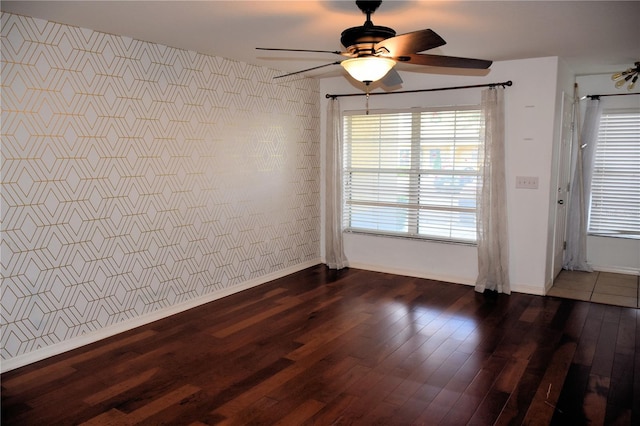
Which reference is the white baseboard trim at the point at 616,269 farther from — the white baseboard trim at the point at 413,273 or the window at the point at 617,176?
the white baseboard trim at the point at 413,273

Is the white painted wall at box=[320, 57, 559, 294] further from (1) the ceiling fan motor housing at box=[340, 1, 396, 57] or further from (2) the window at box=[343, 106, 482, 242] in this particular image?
(1) the ceiling fan motor housing at box=[340, 1, 396, 57]

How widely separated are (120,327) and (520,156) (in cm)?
422

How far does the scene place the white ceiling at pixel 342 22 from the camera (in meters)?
2.95

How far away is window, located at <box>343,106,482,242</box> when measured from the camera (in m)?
5.23

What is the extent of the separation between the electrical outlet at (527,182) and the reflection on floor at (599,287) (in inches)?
46.2

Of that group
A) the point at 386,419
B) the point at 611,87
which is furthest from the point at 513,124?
the point at 386,419

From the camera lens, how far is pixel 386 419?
2658 millimetres

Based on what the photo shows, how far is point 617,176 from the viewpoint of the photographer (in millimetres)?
5715

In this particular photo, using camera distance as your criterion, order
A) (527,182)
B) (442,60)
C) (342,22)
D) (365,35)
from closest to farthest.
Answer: (365,35) < (442,60) < (342,22) < (527,182)

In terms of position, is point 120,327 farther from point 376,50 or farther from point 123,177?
point 376,50

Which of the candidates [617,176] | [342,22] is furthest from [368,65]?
[617,176]

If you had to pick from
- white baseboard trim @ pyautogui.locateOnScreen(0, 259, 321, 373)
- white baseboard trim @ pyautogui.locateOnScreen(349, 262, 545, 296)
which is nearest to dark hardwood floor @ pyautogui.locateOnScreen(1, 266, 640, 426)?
white baseboard trim @ pyautogui.locateOnScreen(0, 259, 321, 373)

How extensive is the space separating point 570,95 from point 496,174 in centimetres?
153

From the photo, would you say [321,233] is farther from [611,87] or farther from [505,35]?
[611,87]
